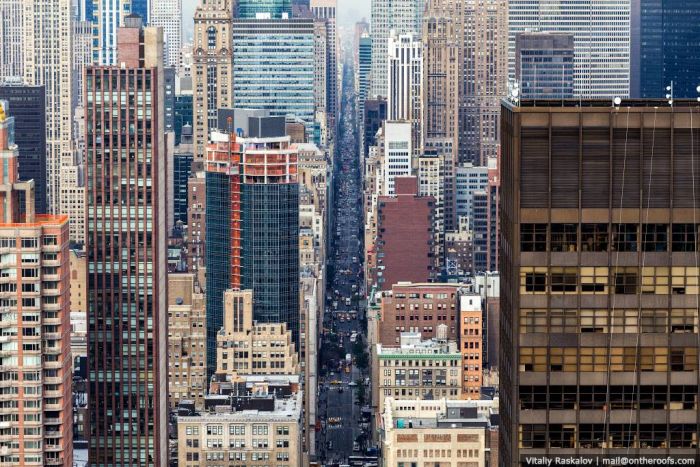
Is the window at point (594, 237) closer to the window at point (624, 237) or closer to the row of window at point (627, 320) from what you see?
the window at point (624, 237)

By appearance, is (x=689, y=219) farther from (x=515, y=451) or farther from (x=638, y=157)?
(x=515, y=451)

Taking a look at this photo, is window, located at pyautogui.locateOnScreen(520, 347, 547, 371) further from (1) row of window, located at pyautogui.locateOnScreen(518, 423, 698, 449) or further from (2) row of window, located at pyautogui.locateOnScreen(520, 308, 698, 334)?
(1) row of window, located at pyautogui.locateOnScreen(518, 423, 698, 449)

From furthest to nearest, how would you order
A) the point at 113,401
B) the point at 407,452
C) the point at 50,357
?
the point at 113,401 → the point at 407,452 → the point at 50,357

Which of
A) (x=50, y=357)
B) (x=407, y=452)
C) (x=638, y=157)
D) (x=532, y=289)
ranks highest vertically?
(x=638, y=157)

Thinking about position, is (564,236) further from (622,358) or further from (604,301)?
(622,358)

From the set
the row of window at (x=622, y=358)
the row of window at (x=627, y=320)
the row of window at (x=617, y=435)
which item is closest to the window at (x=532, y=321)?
the row of window at (x=627, y=320)

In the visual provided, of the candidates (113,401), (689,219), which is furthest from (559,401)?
(113,401)

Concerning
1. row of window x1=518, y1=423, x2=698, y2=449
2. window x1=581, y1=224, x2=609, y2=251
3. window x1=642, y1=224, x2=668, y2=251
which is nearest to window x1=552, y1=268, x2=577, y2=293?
window x1=581, y1=224, x2=609, y2=251
